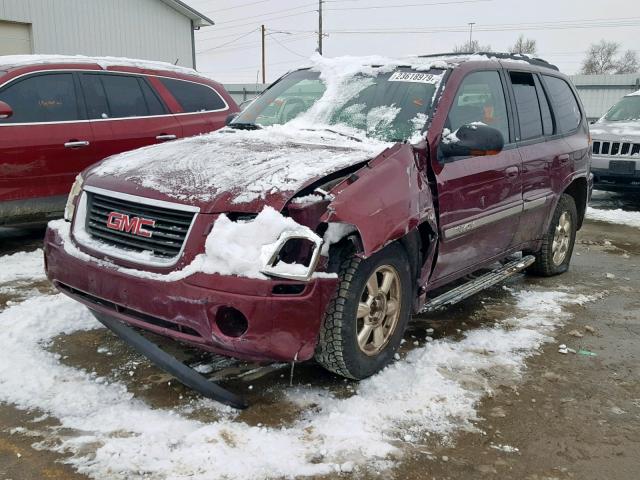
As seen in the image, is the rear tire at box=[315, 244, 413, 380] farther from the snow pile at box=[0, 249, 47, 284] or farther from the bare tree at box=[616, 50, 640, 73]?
the bare tree at box=[616, 50, 640, 73]

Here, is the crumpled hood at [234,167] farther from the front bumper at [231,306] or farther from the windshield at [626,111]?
the windshield at [626,111]

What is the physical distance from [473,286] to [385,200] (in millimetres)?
1527

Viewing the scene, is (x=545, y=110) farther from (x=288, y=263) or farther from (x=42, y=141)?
(x=42, y=141)

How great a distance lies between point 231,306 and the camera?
2652mm

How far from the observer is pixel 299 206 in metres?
2.78

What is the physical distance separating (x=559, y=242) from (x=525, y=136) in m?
1.45

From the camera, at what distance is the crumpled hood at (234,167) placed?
2.83 m

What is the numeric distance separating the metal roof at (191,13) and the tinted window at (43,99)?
14571 millimetres

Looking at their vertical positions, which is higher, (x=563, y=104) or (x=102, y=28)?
(x=102, y=28)

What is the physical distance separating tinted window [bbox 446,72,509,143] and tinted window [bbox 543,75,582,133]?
1.02 meters

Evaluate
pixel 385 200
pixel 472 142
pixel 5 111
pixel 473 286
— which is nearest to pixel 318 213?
pixel 385 200

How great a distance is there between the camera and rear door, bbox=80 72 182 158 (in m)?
6.12

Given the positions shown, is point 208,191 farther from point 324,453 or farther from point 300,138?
point 324,453

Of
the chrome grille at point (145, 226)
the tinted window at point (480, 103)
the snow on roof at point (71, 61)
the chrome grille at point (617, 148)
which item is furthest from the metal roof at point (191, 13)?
the chrome grille at point (145, 226)
